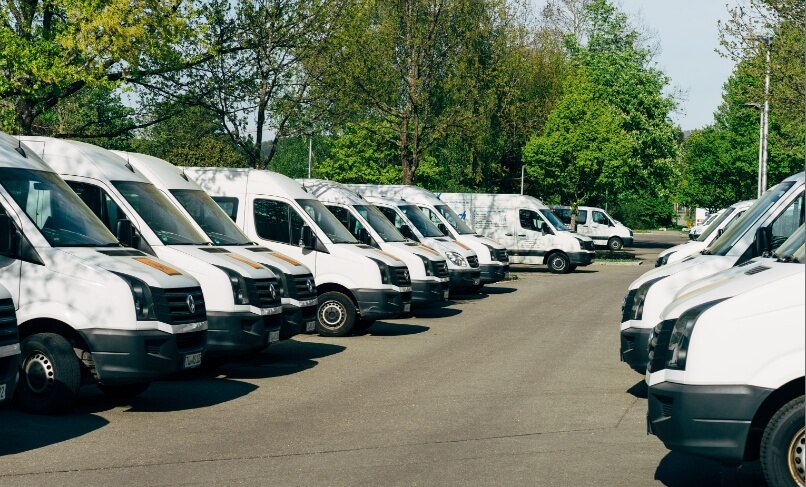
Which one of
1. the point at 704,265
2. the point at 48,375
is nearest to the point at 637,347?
the point at 704,265

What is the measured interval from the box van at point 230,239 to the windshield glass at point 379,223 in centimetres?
598

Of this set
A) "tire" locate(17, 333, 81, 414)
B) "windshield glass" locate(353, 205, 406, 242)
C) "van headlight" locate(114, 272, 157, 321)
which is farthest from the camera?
"windshield glass" locate(353, 205, 406, 242)

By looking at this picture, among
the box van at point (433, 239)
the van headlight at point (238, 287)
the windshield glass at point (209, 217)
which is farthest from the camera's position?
the box van at point (433, 239)

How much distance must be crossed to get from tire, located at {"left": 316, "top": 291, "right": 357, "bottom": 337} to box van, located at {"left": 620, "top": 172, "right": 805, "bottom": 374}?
6422 millimetres

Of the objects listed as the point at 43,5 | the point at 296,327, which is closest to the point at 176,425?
the point at 296,327

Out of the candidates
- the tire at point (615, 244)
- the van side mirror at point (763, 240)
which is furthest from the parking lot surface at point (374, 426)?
the tire at point (615, 244)

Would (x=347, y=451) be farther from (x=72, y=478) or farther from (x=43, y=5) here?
(x=43, y=5)

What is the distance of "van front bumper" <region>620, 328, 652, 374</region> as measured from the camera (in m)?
11.3

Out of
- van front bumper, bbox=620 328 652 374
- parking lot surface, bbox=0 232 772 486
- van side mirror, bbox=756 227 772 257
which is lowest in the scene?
parking lot surface, bbox=0 232 772 486

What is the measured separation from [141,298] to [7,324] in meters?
1.94

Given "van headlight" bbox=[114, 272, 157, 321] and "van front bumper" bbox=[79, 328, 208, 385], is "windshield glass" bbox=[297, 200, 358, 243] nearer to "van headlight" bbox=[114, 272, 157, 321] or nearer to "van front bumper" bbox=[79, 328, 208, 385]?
"van headlight" bbox=[114, 272, 157, 321]

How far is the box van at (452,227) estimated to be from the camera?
27688 mm

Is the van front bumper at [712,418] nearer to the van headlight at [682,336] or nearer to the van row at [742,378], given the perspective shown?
the van row at [742,378]

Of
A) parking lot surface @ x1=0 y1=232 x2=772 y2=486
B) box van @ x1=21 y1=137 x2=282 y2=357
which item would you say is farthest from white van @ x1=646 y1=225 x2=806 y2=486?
box van @ x1=21 y1=137 x2=282 y2=357
